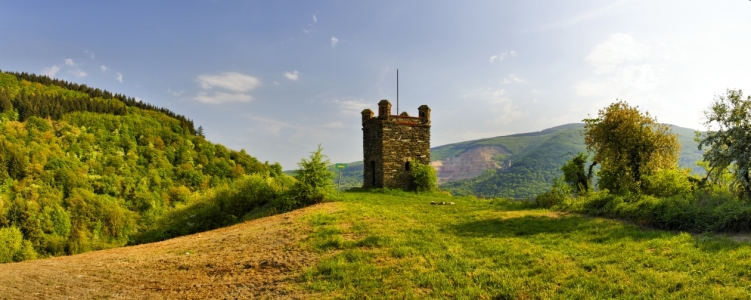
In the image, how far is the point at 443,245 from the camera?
8711mm

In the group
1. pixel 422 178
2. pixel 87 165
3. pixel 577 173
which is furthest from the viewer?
pixel 87 165

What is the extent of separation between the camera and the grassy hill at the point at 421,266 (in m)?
5.75

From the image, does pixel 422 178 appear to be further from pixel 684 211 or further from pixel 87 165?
pixel 87 165

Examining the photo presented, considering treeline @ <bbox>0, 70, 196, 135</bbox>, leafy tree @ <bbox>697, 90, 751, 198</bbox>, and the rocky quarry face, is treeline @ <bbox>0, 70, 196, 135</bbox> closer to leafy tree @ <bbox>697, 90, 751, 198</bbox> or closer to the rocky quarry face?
leafy tree @ <bbox>697, 90, 751, 198</bbox>

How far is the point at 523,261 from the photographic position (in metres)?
7.07

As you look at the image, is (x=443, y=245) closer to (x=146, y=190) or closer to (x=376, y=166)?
(x=376, y=166)

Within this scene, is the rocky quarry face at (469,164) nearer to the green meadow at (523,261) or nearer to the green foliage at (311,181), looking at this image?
the green foliage at (311,181)

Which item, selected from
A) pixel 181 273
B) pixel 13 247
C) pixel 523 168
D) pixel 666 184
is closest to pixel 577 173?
pixel 666 184

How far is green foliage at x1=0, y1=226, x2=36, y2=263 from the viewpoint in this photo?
3266 centimetres

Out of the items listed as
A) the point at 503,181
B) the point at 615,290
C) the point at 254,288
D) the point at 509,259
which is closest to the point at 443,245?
the point at 509,259

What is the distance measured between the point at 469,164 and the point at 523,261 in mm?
160610

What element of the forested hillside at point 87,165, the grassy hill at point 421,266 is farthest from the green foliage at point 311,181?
the forested hillside at point 87,165

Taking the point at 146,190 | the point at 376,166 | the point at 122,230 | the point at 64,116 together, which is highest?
the point at 64,116

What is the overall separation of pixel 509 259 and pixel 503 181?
92.3m
